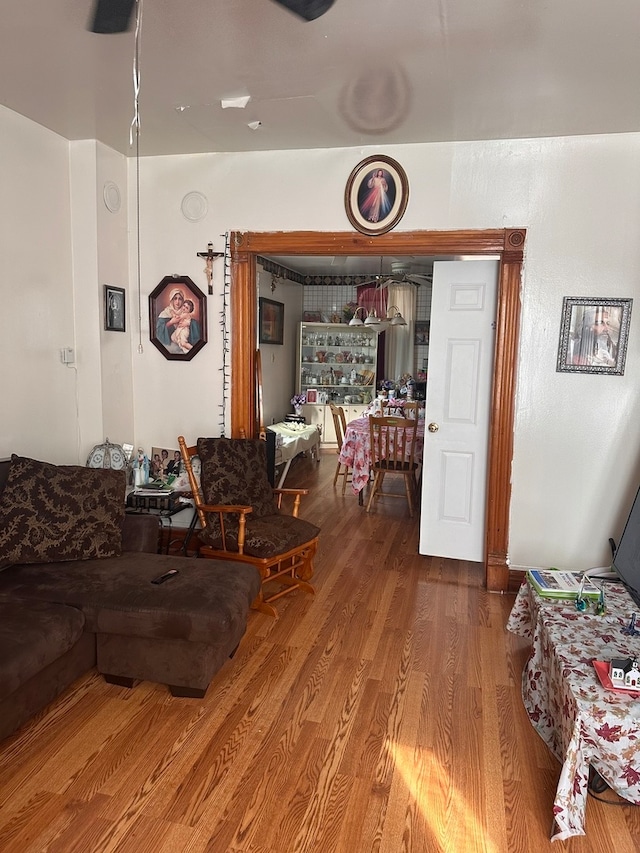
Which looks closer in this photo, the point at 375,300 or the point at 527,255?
the point at 527,255

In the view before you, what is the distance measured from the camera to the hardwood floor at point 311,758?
1.91 metres

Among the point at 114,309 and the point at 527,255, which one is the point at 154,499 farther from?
the point at 527,255

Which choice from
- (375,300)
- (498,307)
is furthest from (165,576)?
(375,300)

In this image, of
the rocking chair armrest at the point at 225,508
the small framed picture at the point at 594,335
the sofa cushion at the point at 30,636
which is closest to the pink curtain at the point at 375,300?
the small framed picture at the point at 594,335

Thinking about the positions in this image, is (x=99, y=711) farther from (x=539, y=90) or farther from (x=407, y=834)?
(x=539, y=90)

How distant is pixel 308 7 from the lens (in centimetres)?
208

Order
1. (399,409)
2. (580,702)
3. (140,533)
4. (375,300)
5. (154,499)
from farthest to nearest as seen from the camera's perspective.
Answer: (375,300) < (399,409) < (154,499) < (140,533) < (580,702)

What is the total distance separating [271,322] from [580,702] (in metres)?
6.42

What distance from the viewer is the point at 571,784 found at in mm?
1896

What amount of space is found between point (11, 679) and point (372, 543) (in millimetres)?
3095

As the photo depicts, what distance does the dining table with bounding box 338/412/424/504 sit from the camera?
5.88 meters

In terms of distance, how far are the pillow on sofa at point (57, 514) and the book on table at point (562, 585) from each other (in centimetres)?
209

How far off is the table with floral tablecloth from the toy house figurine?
32mm

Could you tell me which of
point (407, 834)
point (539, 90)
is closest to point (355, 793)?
point (407, 834)
